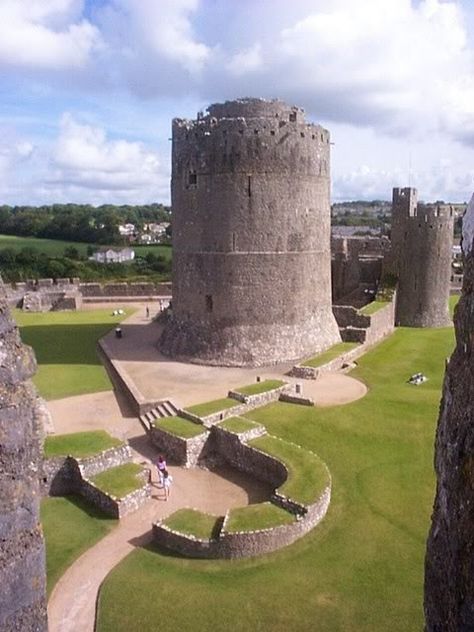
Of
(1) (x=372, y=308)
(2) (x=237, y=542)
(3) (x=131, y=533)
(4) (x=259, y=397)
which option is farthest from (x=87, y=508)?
(1) (x=372, y=308)

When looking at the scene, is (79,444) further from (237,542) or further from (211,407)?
(237,542)

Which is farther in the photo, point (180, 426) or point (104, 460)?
point (180, 426)

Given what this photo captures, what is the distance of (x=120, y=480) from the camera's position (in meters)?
14.3

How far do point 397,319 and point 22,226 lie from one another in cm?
8993

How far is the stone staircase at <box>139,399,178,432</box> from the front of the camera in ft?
60.6

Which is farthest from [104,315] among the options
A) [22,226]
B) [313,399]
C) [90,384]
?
[22,226]

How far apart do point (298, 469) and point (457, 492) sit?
35.6ft

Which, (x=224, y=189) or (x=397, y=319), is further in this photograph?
(x=397, y=319)

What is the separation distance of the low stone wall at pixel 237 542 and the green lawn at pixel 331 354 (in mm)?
10656

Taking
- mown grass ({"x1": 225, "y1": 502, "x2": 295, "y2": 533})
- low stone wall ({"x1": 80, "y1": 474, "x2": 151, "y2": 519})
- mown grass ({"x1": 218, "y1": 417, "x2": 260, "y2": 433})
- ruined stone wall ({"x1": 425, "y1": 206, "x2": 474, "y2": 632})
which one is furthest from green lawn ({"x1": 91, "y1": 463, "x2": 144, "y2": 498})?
ruined stone wall ({"x1": 425, "y1": 206, "x2": 474, "y2": 632})

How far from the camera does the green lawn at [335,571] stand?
9773 mm

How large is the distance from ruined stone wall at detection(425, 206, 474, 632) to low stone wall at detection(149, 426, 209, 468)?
12472 millimetres

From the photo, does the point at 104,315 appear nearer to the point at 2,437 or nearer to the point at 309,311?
the point at 309,311

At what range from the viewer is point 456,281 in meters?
43.7
